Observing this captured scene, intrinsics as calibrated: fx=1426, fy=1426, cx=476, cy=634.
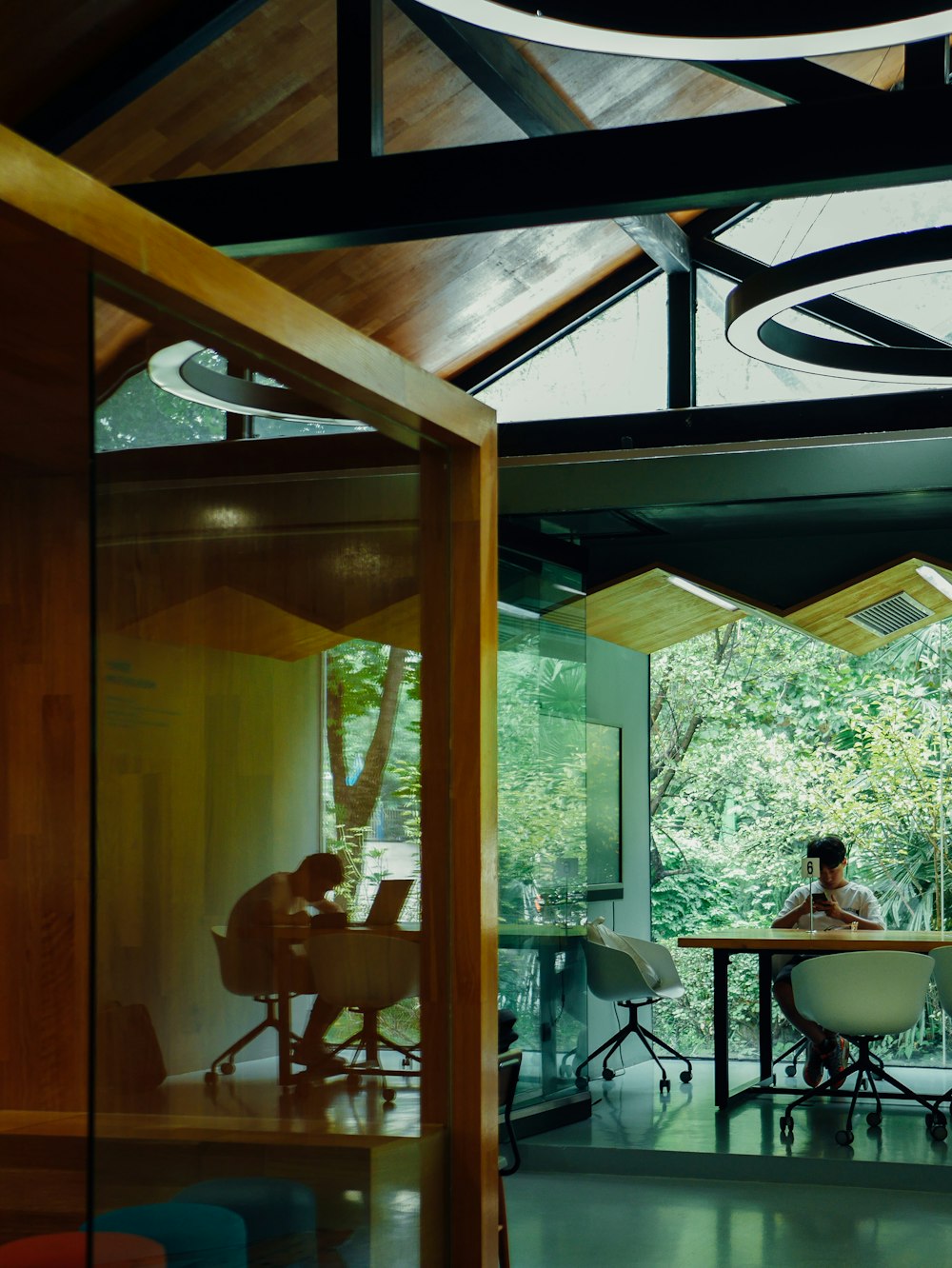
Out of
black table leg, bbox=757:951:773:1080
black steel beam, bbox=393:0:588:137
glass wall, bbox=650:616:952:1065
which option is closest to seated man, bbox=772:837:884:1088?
black table leg, bbox=757:951:773:1080

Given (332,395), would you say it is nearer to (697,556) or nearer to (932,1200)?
(932,1200)

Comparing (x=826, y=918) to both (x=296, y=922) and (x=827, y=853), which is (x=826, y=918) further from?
(x=296, y=922)

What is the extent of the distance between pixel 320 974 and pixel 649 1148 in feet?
14.1

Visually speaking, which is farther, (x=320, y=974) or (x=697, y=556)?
(x=697, y=556)

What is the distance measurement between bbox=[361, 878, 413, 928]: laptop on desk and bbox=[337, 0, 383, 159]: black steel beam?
8.38ft

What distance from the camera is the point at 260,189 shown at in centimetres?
500

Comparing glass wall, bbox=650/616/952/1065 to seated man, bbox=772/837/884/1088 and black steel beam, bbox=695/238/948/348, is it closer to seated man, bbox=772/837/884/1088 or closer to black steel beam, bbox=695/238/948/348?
seated man, bbox=772/837/884/1088

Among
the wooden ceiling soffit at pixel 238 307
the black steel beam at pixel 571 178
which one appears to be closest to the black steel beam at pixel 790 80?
the black steel beam at pixel 571 178

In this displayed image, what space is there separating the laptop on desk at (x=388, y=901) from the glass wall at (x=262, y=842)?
0.07 feet

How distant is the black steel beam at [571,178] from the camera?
172 inches

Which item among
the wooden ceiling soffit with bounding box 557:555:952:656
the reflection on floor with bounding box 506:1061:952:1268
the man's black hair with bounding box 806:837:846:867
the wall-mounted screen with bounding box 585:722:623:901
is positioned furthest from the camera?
the wall-mounted screen with bounding box 585:722:623:901

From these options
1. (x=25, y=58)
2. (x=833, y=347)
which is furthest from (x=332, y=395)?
(x=833, y=347)

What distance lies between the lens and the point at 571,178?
183 inches

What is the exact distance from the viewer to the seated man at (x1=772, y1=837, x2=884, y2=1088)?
28.4 feet
